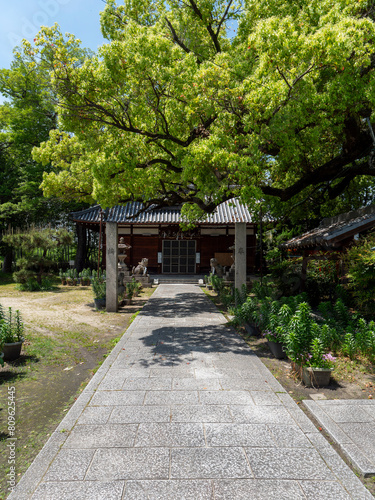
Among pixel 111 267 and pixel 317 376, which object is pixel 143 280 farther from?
pixel 317 376

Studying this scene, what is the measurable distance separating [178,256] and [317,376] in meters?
16.1

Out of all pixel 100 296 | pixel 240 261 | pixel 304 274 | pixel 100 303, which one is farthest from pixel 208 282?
pixel 100 303

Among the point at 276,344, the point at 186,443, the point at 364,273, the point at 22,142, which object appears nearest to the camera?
the point at 186,443

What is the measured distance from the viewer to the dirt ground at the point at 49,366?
3402 millimetres

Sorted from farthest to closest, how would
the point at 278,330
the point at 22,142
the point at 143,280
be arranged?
the point at 22,142
the point at 143,280
the point at 278,330

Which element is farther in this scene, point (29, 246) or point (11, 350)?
point (29, 246)

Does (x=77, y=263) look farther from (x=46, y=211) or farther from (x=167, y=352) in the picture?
(x=167, y=352)

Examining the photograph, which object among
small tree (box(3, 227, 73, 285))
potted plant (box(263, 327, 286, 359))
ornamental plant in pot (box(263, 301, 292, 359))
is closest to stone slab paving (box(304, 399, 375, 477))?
ornamental plant in pot (box(263, 301, 292, 359))

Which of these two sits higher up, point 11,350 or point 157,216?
point 157,216

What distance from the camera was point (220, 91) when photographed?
7.12m

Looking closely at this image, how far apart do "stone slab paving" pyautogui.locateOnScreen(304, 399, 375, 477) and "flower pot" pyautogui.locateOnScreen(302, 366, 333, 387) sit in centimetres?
45

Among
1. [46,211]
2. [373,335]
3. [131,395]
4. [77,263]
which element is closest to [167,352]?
[131,395]

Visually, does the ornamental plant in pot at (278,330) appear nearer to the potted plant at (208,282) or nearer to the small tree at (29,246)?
the potted plant at (208,282)

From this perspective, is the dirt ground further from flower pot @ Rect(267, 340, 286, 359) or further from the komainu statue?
the komainu statue
